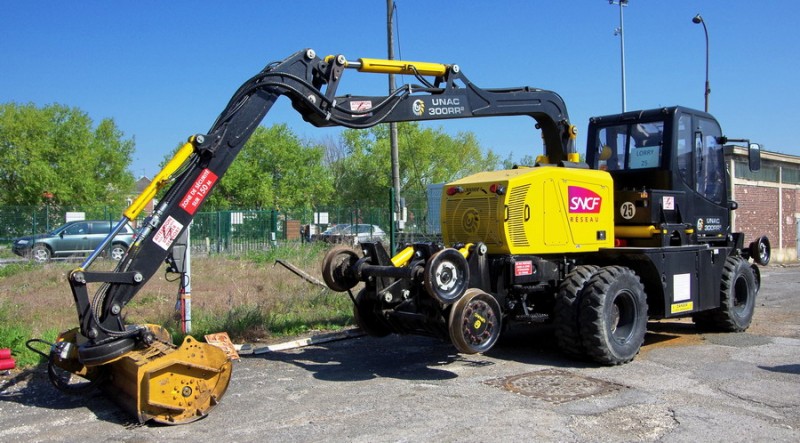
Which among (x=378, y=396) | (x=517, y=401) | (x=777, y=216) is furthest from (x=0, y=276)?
(x=777, y=216)

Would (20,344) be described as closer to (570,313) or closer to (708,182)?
(570,313)

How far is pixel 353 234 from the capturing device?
22.3 m

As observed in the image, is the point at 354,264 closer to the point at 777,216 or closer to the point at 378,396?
the point at 378,396

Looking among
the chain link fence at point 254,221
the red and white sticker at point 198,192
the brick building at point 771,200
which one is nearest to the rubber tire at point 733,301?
the red and white sticker at point 198,192

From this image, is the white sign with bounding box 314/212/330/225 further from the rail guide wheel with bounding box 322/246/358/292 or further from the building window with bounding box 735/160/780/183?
the rail guide wheel with bounding box 322/246/358/292

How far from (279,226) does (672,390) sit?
19.2m

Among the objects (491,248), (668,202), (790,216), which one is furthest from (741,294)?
(790,216)

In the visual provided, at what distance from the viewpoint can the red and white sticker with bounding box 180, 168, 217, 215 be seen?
21.3ft

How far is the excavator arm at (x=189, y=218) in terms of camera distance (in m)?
5.82

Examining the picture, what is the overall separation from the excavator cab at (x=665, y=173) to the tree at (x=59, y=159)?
122 ft

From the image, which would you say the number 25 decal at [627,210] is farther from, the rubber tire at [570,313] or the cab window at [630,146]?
the rubber tire at [570,313]

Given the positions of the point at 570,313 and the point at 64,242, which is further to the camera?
the point at 64,242

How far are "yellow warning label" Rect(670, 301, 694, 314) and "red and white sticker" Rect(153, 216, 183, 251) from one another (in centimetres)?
610

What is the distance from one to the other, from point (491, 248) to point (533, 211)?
0.65 meters
